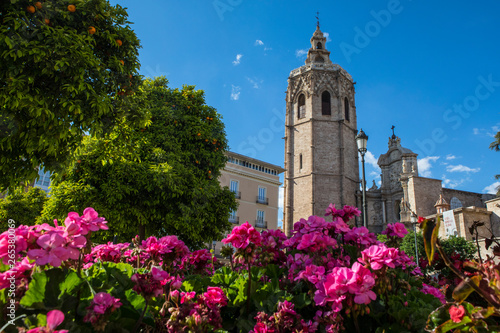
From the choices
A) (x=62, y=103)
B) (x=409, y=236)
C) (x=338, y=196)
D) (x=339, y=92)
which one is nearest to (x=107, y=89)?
(x=62, y=103)

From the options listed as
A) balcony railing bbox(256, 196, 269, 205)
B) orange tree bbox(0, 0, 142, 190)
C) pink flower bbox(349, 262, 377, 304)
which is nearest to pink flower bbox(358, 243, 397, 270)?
pink flower bbox(349, 262, 377, 304)

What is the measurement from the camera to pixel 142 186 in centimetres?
1177

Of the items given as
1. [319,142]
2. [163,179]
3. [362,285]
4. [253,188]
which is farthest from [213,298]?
[319,142]

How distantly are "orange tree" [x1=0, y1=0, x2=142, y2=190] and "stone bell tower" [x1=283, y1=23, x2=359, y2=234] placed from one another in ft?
111

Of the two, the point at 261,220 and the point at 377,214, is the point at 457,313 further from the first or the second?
the point at 377,214

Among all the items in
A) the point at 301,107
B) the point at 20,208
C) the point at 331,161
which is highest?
the point at 301,107

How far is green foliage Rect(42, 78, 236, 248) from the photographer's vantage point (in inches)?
432

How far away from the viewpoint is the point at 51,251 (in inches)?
56.4

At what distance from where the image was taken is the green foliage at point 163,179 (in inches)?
432

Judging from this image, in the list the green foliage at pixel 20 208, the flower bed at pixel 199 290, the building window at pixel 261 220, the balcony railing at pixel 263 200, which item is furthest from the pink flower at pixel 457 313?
the balcony railing at pixel 263 200

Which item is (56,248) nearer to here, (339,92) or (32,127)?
(32,127)

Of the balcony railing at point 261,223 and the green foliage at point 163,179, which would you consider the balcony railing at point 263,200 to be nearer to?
the balcony railing at point 261,223

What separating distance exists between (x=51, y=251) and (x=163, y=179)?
9.98 m

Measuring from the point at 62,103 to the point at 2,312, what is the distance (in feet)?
16.3
